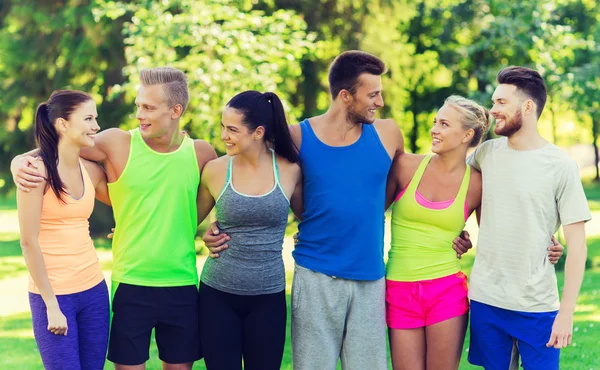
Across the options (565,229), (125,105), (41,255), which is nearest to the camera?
(41,255)

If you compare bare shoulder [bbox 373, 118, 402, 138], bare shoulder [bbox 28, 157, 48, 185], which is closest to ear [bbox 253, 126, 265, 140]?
bare shoulder [bbox 373, 118, 402, 138]

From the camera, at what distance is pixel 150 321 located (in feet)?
13.1

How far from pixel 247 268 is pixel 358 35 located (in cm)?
1264

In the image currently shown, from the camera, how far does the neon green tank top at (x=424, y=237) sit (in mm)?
4137

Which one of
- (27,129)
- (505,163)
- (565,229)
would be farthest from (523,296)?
(27,129)

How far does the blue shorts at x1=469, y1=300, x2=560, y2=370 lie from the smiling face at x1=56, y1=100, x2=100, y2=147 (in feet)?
6.77

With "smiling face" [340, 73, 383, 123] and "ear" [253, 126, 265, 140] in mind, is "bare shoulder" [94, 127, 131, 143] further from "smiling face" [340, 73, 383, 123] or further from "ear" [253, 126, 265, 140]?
"smiling face" [340, 73, 383, 123]

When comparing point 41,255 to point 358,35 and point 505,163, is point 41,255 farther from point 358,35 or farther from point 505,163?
point 358,35

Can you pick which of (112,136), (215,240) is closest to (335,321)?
(215,240)

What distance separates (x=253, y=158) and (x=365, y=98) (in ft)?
2.11

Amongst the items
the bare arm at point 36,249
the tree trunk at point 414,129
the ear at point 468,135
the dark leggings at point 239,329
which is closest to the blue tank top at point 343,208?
the dark leggings at point 239,329

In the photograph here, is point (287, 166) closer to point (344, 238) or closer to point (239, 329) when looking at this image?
point (344, 238)

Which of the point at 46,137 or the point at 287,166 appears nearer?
the point at 46,137

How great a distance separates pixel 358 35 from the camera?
16047mm
